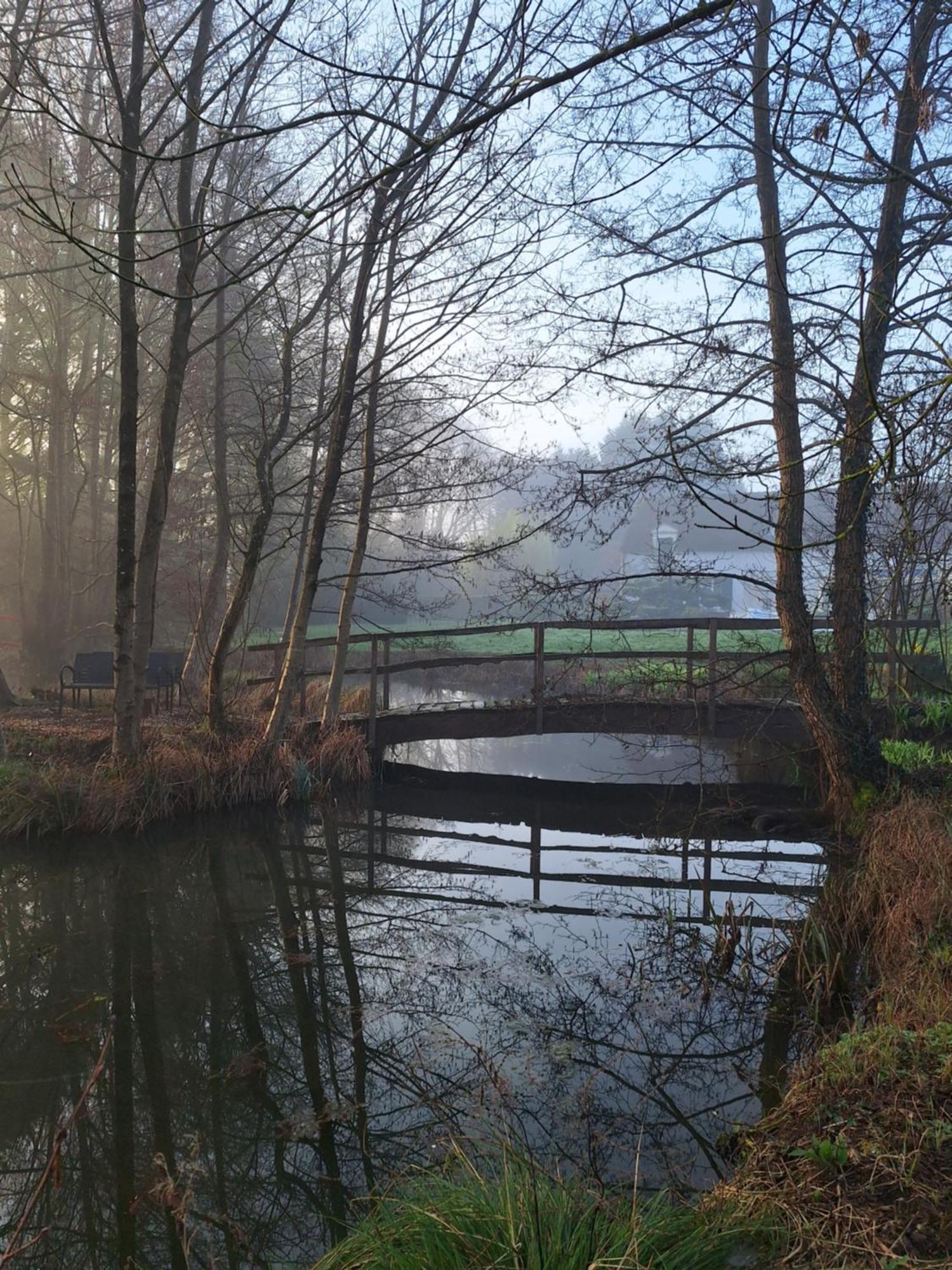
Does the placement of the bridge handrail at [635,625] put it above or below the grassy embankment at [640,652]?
above

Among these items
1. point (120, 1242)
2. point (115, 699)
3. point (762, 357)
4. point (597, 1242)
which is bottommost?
point (120, 1242)

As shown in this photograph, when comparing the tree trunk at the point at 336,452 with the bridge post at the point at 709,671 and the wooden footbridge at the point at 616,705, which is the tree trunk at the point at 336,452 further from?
the bridge post at the point at 709,671

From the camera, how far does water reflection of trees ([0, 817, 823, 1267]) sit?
12.0ft

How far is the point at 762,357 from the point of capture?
25.9 feet

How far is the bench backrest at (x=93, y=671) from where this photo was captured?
11.9 meters

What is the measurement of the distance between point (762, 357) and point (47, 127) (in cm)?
976

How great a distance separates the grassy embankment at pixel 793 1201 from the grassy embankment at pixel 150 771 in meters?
6.25

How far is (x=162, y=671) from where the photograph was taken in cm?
1255

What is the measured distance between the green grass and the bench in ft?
30.9

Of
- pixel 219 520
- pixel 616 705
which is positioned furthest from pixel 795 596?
pixel 219 520

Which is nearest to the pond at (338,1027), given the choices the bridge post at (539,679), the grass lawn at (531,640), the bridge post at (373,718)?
the bridge post at (539,679)

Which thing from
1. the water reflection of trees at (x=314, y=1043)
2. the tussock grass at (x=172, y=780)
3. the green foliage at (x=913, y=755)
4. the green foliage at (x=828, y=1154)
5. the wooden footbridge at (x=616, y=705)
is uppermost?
the wooden footbridge at (x=616, y=705)

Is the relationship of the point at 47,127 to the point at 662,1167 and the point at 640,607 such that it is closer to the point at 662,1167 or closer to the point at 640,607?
the point at 662,1167

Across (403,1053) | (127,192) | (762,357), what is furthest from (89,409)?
(403,1053)
